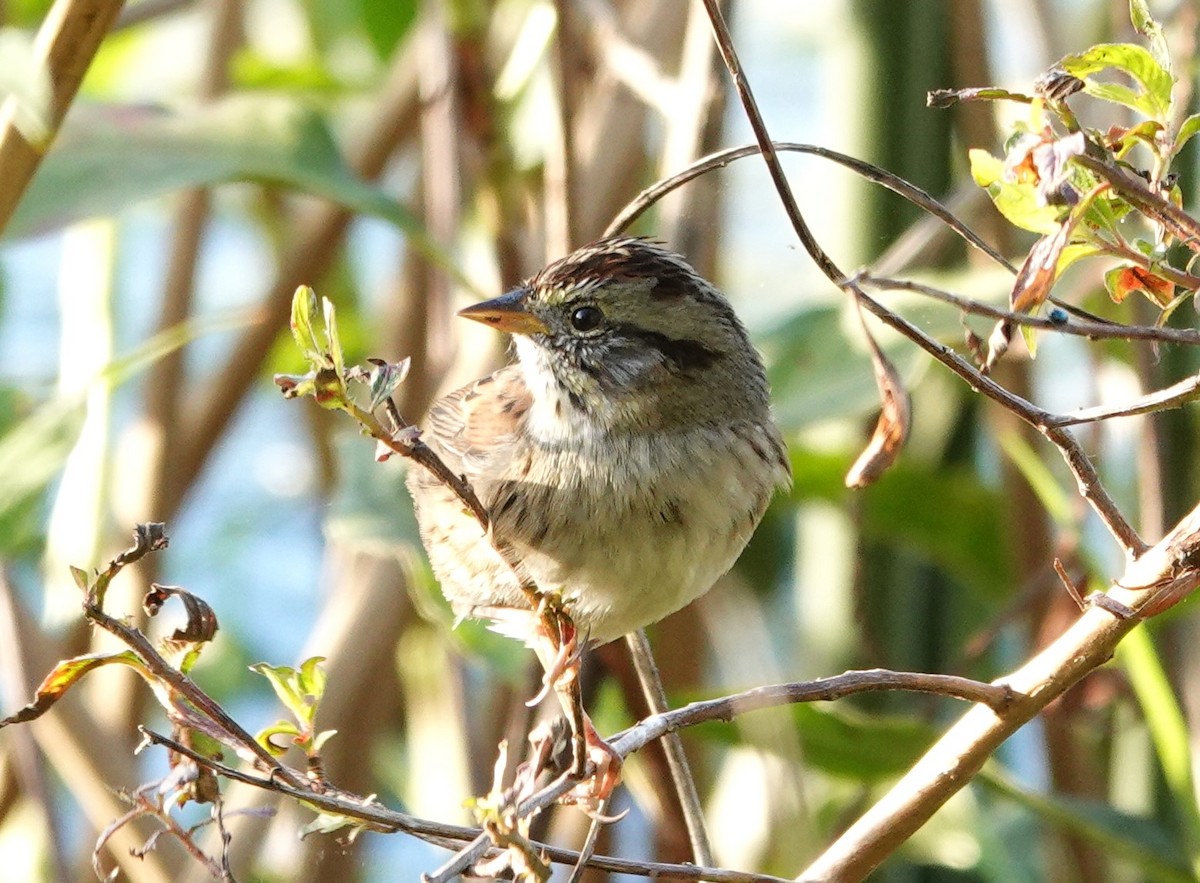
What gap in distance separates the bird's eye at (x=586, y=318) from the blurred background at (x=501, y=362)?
153mm

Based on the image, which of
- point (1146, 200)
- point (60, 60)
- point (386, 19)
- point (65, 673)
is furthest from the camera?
point (386, 19)

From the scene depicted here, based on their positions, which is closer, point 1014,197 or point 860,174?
point 1014,197

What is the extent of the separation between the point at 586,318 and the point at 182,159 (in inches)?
17.0

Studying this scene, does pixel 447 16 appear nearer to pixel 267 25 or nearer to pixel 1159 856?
pixel 1159 856

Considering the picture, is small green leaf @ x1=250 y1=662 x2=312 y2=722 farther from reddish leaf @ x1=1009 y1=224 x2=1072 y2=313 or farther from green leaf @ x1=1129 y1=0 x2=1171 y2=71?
green leaf @ x1=1129 y1=0 x2=1171 y2=71

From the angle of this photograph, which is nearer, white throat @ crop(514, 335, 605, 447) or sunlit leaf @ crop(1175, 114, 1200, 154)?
sunlit leaf @ crop(1175, 114, 1200, 154)

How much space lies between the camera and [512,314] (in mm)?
1429

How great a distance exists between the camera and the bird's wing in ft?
4.81

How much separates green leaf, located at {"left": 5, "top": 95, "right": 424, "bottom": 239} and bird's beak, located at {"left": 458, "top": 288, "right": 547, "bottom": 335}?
22 centimetres

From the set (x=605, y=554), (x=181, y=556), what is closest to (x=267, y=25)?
(x=181, y=556)

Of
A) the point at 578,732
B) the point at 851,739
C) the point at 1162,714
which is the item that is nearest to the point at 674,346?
the point at 851,739

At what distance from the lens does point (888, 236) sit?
77.1 inches

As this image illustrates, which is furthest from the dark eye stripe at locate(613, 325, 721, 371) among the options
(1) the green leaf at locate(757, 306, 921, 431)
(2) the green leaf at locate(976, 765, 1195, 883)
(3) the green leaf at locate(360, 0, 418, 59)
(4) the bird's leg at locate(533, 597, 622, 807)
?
(3) the green leaf at locate(360, 0, 418, 59)

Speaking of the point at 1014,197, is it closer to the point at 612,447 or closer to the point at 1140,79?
the point at 1140,79
